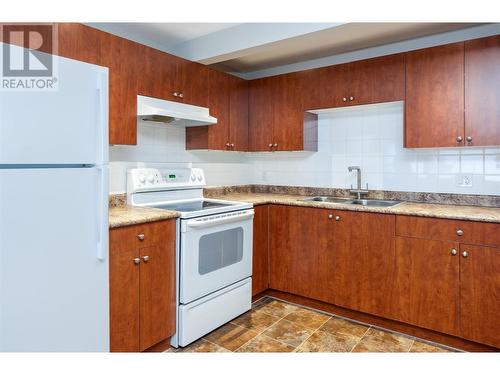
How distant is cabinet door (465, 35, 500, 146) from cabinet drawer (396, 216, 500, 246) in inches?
24.8

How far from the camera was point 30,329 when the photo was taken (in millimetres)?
1475

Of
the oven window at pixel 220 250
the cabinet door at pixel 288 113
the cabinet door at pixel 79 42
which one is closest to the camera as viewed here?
the cabinet door at pixel 79 42

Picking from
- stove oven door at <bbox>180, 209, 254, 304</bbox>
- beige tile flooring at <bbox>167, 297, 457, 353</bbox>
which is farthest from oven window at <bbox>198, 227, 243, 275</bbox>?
beige tile flooring at <bbox>167, 297, 457, 353</bbox>

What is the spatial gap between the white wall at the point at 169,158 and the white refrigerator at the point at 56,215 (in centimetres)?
101

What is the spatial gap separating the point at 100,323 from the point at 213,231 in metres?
0.95

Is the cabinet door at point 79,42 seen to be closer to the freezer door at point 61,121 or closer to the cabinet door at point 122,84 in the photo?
the cabinet door at point 122,84

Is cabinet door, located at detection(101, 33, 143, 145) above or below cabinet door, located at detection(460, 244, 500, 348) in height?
above

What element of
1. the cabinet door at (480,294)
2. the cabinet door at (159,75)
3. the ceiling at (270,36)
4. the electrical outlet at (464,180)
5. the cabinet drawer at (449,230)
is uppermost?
the ceiling at (270,36)

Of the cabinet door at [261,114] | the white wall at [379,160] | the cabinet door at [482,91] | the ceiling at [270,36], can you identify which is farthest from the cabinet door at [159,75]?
the cabinet door at [482,91]

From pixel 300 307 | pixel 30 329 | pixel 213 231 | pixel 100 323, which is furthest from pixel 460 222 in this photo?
pixel 30 329

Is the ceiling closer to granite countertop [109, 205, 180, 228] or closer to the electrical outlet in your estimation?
the electrical outlet

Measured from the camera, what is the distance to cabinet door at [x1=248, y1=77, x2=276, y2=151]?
3.47 metres

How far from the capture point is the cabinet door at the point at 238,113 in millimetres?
3373

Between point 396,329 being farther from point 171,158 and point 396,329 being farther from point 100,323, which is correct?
point 171,158
